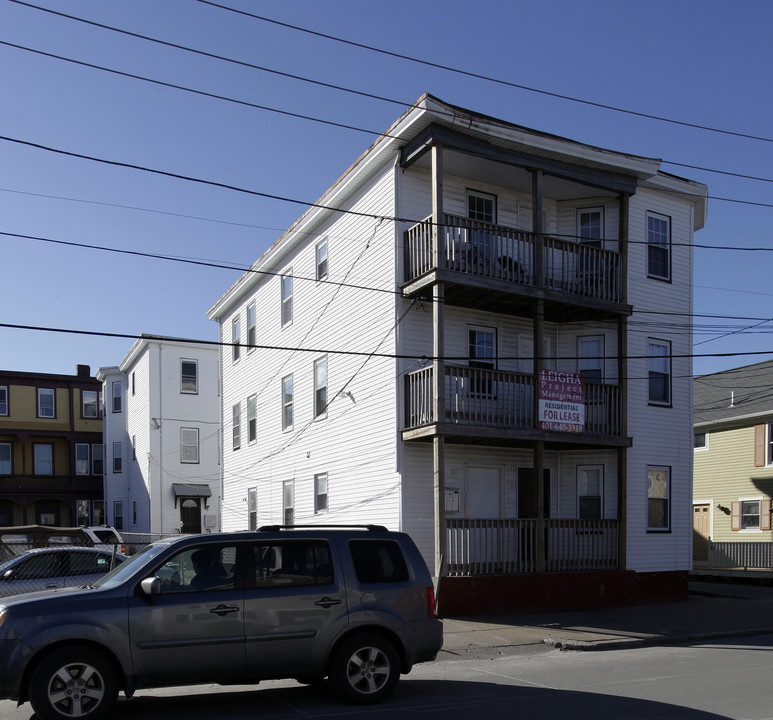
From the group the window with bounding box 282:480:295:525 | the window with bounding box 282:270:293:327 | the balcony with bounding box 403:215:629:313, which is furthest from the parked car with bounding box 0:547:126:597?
the window with bounding box 282:270:293:327

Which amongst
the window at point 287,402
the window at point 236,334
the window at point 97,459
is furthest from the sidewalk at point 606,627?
the window at point 97,459

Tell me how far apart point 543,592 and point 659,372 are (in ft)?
22.3

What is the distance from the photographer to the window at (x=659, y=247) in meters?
20.6

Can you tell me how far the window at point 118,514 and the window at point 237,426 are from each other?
16483mm

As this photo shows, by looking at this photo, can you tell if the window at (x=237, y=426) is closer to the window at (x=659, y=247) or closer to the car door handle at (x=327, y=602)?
the window at (x=659, y=247)

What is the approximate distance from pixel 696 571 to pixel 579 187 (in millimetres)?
14245

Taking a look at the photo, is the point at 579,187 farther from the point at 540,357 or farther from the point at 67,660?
the point at 67,660

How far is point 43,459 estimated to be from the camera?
46.6m

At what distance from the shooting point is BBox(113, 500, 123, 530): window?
41.6m

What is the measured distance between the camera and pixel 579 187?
63.4ft

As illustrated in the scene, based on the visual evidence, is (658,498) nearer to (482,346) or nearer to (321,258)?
(482,346)

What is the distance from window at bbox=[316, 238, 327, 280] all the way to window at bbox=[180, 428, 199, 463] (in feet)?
54.3

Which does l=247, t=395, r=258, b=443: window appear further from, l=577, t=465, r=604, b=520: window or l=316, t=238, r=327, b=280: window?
l=577, t=465, r=604, b=520: window

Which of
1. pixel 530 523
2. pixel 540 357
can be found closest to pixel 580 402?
pixel 540 357
